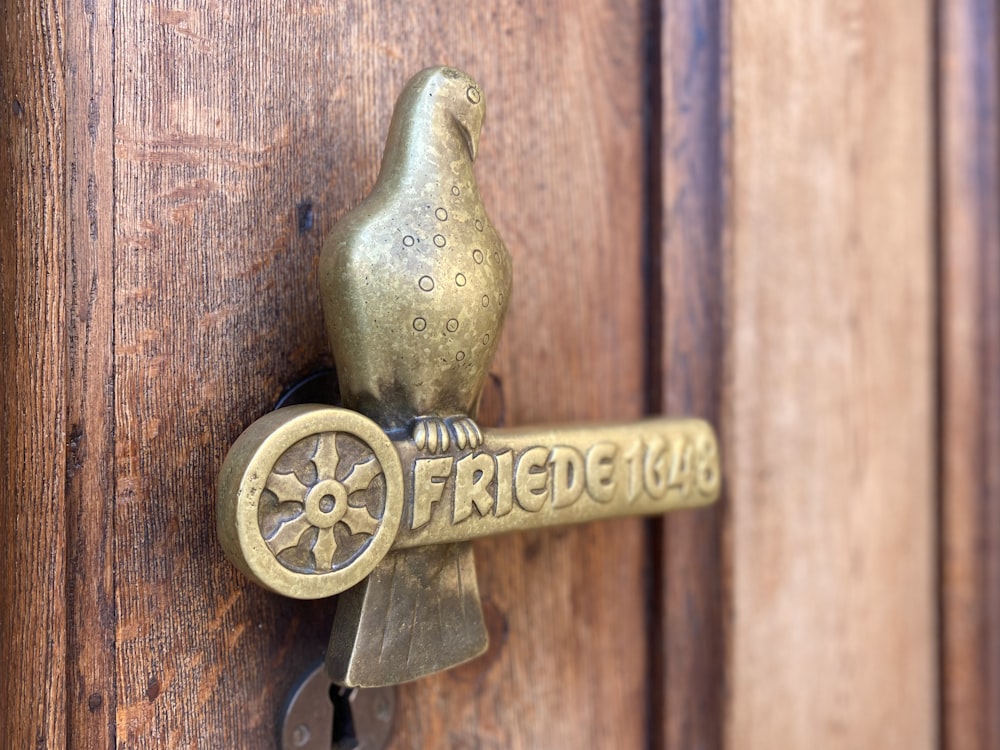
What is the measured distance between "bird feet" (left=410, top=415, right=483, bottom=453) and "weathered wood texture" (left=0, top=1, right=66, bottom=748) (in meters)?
0.14

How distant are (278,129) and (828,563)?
0.47 m

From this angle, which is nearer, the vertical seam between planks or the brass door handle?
the brass door handle

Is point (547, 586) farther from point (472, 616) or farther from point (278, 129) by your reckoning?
point (278, 129)

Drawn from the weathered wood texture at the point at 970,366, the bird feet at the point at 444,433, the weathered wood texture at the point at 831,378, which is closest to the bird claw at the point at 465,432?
the bird feet at the point at 444,433

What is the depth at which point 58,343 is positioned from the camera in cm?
33

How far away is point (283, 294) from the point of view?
38 cm


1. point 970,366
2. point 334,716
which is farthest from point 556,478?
point 970,366

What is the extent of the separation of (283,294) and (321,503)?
105 mm

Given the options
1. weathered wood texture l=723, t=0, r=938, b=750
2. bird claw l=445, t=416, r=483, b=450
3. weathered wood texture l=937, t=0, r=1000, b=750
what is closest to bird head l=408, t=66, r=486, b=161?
bird claw l=445, t=416, r=483, b=450

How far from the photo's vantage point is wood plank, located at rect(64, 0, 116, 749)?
1.10ft

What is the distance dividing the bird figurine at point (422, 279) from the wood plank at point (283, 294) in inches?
1.7

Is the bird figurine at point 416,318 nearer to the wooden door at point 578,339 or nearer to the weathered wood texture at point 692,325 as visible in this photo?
the wooden door at point 578,339

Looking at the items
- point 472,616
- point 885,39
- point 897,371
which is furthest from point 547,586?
point 885,39

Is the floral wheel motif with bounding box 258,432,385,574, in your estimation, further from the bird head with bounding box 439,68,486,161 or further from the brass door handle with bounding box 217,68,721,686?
the bird head with bounding box 439,68,486,161
